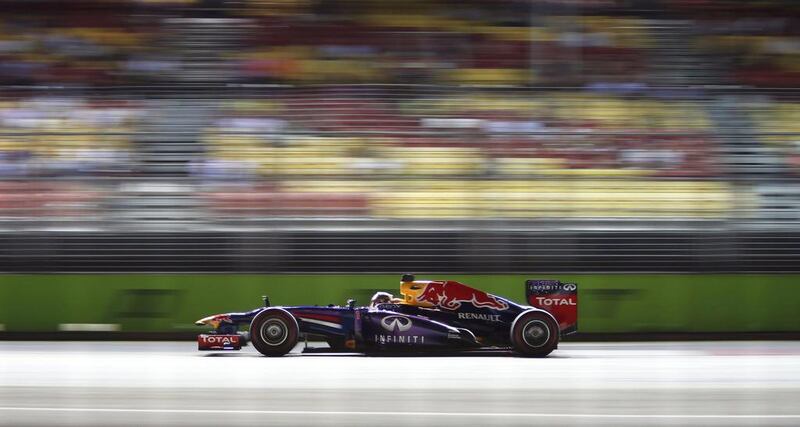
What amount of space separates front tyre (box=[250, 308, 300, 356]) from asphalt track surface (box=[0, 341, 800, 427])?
6.5 inches

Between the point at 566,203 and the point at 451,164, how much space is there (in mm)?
1470

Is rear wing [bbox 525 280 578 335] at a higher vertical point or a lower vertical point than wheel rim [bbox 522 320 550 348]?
higher

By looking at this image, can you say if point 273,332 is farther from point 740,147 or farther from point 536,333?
point 740,147

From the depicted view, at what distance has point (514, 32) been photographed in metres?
14.8

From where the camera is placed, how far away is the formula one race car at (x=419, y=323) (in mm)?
9438

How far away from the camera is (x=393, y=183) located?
12383mm

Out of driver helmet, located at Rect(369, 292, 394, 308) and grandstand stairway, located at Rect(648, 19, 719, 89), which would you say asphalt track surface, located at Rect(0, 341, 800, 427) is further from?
grandstand stairway, located at Rect(648, 19, 719, 89)

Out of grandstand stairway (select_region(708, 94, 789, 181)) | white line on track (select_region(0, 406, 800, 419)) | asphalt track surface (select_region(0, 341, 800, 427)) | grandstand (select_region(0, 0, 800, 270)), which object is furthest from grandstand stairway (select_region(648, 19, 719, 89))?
white line on track (select_region(0, 406, 800, 419))

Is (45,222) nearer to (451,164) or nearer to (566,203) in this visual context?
(451,164)

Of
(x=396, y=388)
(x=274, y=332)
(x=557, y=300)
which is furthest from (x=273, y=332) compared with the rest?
(x=557, y=300)

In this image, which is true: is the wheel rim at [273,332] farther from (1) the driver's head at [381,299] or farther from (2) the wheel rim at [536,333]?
(2) the wheel rim at [536,333]

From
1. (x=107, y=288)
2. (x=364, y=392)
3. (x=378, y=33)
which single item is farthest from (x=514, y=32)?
(x=364, y=392)

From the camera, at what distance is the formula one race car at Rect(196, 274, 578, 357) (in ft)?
31.0

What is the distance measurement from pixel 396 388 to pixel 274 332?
226 cm
